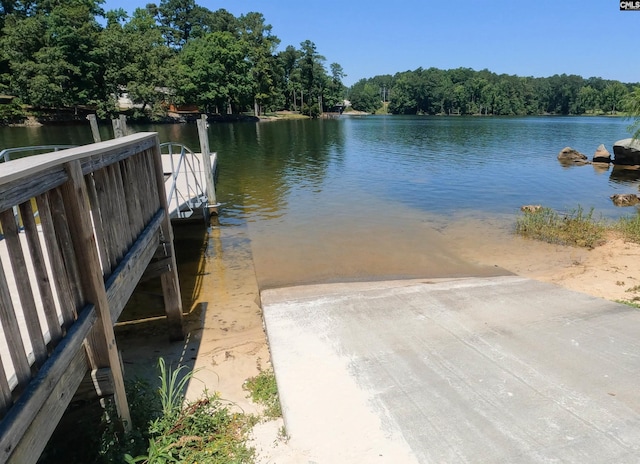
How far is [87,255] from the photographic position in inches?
110

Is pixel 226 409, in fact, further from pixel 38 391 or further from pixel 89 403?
pixel 38 391

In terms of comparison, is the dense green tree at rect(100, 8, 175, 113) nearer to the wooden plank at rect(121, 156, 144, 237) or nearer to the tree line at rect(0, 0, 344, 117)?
the tree line at rect(0, 0, 344, 117)

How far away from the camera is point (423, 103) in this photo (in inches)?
5069

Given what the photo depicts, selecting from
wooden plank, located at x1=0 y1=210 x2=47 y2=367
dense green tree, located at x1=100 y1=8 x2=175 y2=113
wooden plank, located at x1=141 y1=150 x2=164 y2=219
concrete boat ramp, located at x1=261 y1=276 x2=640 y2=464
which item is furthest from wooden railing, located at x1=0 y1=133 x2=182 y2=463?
dense green tree, located at x1=100 y1=8 x2=175 y2=113

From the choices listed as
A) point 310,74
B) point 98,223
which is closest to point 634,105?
point 98,223

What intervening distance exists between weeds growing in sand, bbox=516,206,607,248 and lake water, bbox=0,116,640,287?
98 centimetres

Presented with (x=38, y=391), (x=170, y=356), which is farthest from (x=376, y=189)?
(x=38, y=391)

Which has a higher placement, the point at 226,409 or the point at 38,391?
the point at 38,391

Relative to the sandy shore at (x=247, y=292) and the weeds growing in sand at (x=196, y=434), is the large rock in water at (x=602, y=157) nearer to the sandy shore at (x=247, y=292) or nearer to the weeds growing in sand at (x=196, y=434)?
the sandy shore at (x=247, y=292)

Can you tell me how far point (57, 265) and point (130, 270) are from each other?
155 cm

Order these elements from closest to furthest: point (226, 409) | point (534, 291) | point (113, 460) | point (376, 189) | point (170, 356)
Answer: point (113, 460) < point (226, 409) < point (170, 356) < point (534, 291) < point (376, 189)

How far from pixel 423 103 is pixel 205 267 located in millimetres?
131590

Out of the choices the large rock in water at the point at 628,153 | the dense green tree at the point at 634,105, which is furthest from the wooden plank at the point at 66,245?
the large rock in water at the point at 628,153

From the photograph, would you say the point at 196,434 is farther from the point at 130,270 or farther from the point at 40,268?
the point at 40,268
